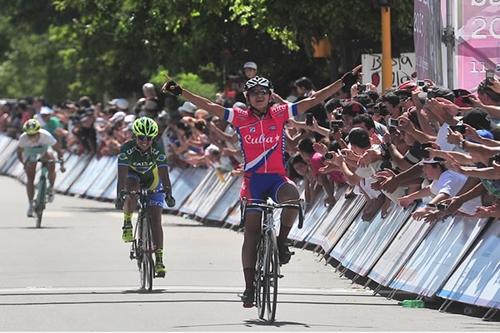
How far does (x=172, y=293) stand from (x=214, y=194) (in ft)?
36.8

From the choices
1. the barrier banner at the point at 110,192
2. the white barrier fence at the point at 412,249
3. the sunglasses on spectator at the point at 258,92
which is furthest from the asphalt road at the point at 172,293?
the barrier banner at the point at 110,192

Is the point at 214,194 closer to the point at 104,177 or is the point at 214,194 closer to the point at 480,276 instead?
the point at 104,177

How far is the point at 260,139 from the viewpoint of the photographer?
13148 millimetres

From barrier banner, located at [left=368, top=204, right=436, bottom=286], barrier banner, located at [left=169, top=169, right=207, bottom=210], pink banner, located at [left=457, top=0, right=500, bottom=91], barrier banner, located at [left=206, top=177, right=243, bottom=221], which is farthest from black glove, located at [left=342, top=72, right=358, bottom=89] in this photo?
barrier banner, located at [left=169, top=169, right=207, bottom=210]

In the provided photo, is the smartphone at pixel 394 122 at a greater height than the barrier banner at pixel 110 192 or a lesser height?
greater

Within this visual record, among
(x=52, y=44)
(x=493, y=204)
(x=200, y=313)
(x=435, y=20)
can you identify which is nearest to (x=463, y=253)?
(x=493, y=204)

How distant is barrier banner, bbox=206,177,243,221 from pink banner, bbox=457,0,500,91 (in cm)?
874

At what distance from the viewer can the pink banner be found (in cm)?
1639

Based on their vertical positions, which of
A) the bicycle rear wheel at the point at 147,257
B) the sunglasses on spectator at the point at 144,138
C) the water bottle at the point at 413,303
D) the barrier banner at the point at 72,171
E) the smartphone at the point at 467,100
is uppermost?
the smartphone at the point at 467,100

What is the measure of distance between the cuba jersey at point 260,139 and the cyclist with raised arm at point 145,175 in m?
2.43

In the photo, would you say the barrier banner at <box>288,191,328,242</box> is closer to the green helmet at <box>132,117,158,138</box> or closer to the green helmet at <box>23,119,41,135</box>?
the green helmet at <box>132,117,158,138</box>

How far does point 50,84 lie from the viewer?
64.2m

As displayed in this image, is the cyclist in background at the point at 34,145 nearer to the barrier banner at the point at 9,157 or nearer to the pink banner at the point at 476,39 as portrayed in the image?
the pink banner at the point at 476,39

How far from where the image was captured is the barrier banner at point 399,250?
1442 centimetres
